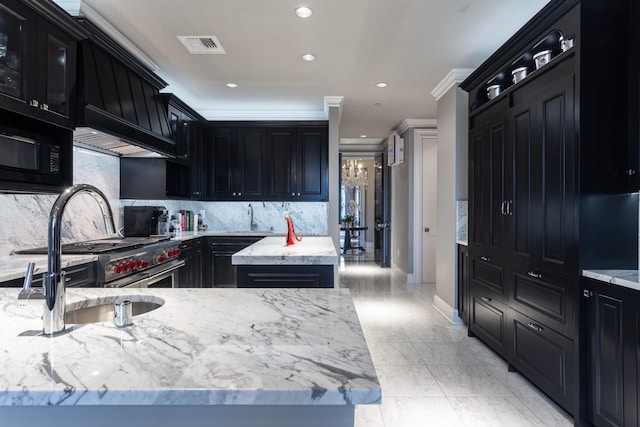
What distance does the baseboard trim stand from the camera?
4.06m

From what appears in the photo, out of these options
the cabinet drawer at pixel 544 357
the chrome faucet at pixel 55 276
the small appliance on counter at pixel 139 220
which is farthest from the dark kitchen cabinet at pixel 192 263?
the chrome faucet at pixel 55 276

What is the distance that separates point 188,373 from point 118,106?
305 centimetres

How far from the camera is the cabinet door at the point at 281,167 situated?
5500 mm

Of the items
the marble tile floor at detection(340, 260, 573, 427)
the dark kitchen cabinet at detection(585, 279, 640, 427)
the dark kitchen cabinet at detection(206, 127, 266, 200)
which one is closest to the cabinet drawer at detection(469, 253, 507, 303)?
the marble tile floor at detection(340, 260, 573, 427)

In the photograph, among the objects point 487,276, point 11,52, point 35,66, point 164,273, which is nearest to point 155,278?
point 164,273

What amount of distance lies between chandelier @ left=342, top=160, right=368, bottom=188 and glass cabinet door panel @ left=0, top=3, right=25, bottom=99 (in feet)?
32.2

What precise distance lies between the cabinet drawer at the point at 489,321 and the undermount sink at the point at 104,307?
254 cm

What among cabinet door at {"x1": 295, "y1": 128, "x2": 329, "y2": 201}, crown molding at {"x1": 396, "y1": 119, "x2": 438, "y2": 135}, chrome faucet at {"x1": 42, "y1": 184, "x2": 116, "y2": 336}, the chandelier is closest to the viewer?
chrome faucet at {"x1": 42, "y1": 184, "x2": 116, "y2": 336}

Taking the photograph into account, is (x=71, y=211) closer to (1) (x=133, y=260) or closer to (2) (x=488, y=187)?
(1) (x=133, y=260)

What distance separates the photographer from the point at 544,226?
2396 millimetres

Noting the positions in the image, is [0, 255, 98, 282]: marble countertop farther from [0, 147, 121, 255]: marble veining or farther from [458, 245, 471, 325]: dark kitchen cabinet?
[458, 245, 471, 325]: dark kitchen cabinet

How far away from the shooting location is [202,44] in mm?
3381

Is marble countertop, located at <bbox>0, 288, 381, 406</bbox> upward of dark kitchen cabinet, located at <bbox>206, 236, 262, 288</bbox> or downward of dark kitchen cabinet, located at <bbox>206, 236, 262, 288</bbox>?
upward

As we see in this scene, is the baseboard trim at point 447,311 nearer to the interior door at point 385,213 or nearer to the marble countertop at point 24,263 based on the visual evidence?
the marble countertop at point 24,263
